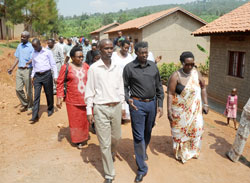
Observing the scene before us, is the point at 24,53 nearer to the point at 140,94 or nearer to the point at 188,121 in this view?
the point at 140,94

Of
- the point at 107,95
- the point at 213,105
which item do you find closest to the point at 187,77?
the point at 107,95

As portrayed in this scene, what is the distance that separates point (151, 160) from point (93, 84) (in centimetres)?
181

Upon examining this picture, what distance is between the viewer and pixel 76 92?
15.3 ft

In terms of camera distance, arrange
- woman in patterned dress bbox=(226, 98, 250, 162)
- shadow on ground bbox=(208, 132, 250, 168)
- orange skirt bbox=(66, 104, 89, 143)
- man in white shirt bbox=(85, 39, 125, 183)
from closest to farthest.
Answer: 1. man in white shirt bbox=(85, 39, 125, 183)
2. woman in patterned dress bbox=(226, 98, 250, 162)
3. shadow on ground bbox=(208, 132, 250, 168)
4. orange skirt bbox=(66, 104, 89, 143)

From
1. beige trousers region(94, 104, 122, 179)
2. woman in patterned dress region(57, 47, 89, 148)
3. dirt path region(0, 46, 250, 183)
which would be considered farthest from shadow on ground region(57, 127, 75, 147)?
beige trousers region(94, 104, 122, 179)

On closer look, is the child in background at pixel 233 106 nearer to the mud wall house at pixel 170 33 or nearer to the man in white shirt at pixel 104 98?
the man in white shirt at pixel 104 98

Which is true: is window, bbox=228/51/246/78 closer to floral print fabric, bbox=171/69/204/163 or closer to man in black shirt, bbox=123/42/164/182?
floral print fabric, bbox=171/69/204/163

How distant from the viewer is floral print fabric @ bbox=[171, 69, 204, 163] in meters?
4.20

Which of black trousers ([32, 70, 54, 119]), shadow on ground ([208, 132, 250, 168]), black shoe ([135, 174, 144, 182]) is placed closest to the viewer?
black shoe ([135, 174, 144, 182])

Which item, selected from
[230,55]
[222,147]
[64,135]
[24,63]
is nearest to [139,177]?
[222,147]

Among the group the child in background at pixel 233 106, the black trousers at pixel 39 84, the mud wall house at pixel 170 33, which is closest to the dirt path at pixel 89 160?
the black trousers at pixel 39 84

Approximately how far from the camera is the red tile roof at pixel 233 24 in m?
9.19

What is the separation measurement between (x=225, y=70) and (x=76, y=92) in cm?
799

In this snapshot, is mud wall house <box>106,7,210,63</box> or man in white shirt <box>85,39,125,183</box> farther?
mud wall house <box>106,7,210,63</box>
